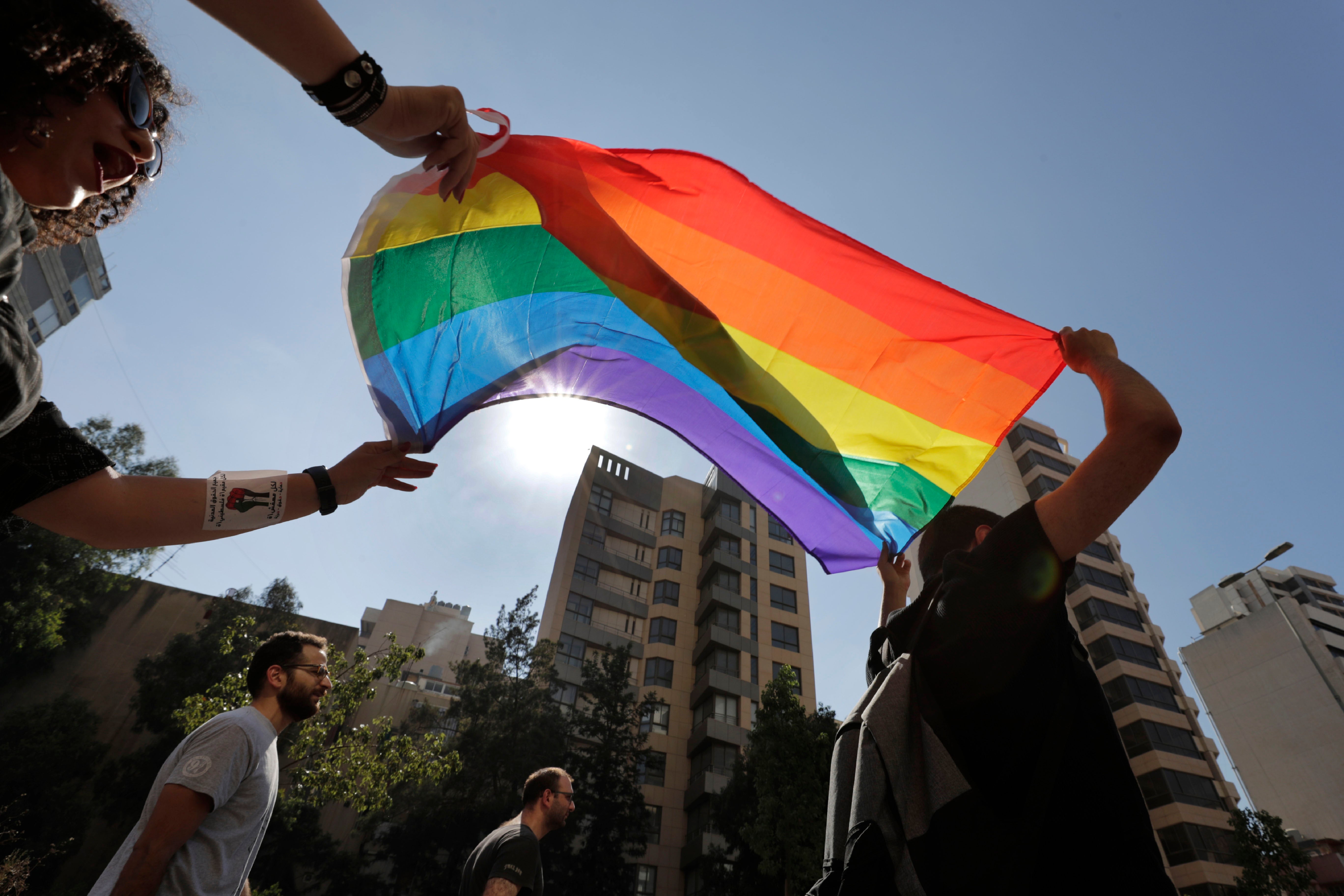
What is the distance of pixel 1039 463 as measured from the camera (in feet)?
151

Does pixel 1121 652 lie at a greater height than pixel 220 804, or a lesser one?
greater

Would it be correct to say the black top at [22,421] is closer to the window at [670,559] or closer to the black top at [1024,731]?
the black top at [1024,731]

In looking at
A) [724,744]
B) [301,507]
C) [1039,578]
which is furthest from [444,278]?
[724,744]

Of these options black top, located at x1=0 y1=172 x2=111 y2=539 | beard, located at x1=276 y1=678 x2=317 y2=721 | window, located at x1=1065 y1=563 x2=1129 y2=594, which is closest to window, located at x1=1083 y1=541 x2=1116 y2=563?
window, located at x1=1065 y1=563 x2=1129 y2=594


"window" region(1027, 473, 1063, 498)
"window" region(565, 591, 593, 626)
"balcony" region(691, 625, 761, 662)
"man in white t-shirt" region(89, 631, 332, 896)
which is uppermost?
"window" region(1027, 473, 1063, 498)

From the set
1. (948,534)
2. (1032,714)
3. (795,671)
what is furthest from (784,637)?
(1032,714)

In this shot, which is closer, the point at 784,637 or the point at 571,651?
the point at 571,651

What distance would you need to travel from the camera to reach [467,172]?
185cm

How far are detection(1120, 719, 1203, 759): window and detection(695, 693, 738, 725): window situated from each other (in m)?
20.3

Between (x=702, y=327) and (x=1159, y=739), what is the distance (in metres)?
44.8

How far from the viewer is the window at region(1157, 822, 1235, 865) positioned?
104 ft

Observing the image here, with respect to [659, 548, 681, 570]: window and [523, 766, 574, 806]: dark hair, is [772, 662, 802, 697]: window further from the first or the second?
[523, 766, 574, 806]: dark hair

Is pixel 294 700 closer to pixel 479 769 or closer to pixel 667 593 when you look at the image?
pixel 479 769

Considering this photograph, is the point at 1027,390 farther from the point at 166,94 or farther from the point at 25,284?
the point at 25,284
